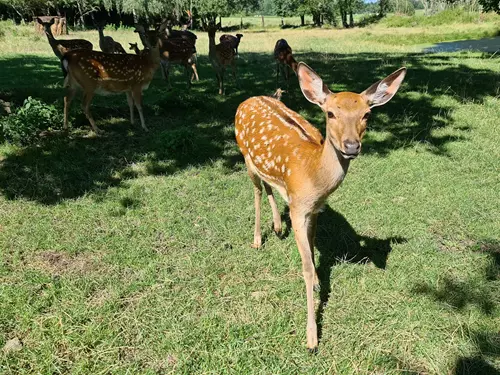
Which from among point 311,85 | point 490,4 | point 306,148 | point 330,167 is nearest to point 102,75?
point 306,148

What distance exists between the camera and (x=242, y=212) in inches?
190

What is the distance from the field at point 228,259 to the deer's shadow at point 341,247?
0.8 inches

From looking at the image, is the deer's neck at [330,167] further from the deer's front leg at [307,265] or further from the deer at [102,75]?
the deer at [102,75]

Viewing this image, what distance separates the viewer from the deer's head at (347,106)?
248cm

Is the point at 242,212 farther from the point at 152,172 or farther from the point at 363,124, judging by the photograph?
the point at 363,124

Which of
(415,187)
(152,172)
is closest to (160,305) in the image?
(152,172)

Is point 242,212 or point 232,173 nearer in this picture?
point 242,212

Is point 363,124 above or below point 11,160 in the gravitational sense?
above

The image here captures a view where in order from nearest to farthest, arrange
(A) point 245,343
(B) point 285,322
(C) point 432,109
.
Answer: (A) point 245,343 < (B) point 285,322 < (C) point 432,109

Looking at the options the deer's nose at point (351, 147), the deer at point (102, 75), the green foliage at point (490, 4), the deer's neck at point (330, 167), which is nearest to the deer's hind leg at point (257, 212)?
the deer's neck at point (330, 167)

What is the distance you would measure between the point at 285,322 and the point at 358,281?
0.90 meters

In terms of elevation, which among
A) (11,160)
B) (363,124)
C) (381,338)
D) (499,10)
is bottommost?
(381,338)

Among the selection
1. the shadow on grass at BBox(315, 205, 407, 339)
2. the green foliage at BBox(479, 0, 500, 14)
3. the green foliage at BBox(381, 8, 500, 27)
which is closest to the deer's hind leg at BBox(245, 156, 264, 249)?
the shadow on grass at BBox(315, 205, 407, 339)

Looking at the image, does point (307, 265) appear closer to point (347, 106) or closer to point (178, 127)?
point (347, 106)
